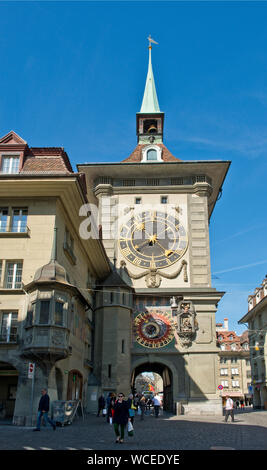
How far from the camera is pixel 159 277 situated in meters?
39.9

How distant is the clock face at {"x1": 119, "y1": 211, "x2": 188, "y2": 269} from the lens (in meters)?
40.5

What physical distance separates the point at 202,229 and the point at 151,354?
1143 cm

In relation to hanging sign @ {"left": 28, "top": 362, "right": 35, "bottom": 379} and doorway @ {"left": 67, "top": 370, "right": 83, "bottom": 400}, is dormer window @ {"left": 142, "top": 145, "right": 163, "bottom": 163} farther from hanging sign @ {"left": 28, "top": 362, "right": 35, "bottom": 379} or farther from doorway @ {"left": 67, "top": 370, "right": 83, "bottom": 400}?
hanging sign @ {"left": 28, "top": 362, "right": 35, "bottom": 379}

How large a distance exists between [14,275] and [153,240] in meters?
19.1

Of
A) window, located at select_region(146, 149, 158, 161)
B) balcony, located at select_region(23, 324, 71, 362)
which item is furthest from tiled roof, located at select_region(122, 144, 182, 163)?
balcony, located at select_region(23, 324, 71, 362)

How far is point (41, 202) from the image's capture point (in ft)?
80.8

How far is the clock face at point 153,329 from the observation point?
37.9 metres

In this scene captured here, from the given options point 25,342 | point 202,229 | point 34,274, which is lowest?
point 25,342

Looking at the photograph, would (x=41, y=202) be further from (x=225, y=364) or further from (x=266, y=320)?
(x=225, y=364)

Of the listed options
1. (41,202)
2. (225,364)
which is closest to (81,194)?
(41,202)

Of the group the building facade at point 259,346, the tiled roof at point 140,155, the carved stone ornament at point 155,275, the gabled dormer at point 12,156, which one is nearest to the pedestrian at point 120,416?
the gabled dormer at point 12,156

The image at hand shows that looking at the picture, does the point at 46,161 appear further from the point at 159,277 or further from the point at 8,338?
the point at 159,277

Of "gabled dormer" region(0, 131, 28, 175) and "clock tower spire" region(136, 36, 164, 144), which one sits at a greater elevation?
"clock tower spire" region(136, 36, 164, 144)

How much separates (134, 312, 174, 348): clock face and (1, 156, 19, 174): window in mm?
17779
